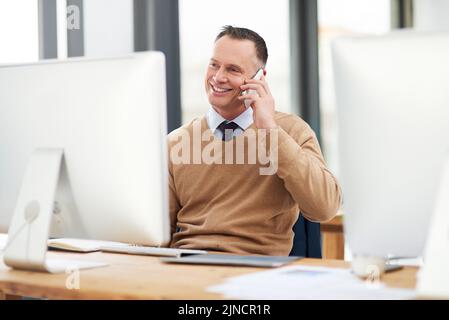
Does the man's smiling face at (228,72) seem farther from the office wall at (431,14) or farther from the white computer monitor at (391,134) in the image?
the office wall at (431,14)

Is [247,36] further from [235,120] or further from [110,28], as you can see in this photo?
[110,28]

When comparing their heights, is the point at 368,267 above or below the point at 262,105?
below

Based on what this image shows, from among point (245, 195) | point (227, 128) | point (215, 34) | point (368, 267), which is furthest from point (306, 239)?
point (215, 34)

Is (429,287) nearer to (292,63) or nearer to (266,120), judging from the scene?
(266,120)

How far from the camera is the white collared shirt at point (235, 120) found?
2268mm

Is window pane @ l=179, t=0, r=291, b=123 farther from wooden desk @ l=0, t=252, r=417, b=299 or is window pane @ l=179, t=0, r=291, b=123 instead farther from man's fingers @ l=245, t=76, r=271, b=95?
wooden desk @ l=0, t=252, r=417, b=299

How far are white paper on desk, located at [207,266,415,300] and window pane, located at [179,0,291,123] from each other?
1533 mm

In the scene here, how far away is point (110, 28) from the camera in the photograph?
315 centimetres

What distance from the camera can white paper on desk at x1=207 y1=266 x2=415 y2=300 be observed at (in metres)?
1.30

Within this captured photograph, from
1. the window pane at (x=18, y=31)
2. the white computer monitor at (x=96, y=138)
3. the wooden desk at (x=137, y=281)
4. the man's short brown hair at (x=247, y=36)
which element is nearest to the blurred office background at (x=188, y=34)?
the window pane at (x=18, y=31)

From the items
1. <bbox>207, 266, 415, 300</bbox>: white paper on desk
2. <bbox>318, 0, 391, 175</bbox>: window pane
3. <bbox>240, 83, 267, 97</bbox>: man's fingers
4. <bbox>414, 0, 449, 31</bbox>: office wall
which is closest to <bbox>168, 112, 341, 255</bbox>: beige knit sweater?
<bbox>240, 83, 267, 97</bbox>: man's fingers

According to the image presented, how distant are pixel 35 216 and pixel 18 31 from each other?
1.61 m

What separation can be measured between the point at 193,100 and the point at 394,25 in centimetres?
258

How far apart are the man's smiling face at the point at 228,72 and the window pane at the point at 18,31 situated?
1059 millimetres
